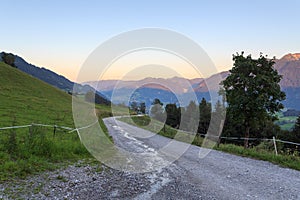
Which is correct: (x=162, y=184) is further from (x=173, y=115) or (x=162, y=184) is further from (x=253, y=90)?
(x=173, y=115)

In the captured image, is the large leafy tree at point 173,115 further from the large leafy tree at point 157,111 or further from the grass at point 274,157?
the grass at point 274,157

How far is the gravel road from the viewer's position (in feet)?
25.1

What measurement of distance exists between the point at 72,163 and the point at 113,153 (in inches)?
128

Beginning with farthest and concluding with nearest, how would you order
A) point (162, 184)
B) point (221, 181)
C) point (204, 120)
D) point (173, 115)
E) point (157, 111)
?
point (173, 115) → point (204, 120) → point (157, 111) → point (221, 181) → point (162, 184)

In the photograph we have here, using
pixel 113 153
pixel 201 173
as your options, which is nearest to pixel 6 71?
pixel 113 153

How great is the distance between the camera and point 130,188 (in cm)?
839

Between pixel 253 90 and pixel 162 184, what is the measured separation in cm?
1385

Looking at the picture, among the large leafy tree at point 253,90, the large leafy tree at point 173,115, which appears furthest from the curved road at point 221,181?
the large leafy tree at point 173,115

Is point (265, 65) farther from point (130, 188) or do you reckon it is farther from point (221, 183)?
point (130, 188)

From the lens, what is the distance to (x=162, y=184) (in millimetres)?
8961

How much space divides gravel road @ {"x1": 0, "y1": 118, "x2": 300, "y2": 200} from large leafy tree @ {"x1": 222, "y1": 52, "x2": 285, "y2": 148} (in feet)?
28.3

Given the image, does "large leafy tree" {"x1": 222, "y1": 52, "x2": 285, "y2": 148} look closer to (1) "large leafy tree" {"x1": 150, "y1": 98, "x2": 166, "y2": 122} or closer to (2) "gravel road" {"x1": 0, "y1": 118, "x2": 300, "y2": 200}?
(2) "gravel road" {"x1": 0, "y1": 118, "x2": 300, "y2": 200}

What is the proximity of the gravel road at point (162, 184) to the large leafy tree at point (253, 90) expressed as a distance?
8.63 meters

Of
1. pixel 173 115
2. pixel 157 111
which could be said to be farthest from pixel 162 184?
pixel 173 115
